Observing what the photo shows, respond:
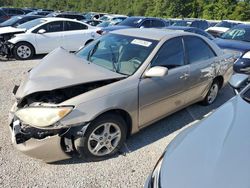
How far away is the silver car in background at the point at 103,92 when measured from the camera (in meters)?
2.97

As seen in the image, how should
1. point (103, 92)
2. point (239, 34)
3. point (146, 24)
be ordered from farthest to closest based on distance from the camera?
point (146, 24) < point (239, 34) < point (103, 92)

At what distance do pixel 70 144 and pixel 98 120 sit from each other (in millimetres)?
410

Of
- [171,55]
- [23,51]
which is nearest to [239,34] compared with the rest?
[171,55]

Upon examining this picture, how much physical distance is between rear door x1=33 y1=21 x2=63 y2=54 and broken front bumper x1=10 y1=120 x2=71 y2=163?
6825mm

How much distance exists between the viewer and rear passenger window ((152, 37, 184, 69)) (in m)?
3.79

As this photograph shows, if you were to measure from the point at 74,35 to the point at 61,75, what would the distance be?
702 cm

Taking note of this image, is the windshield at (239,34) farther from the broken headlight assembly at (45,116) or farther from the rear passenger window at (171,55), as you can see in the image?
the broken headlight assembly at (45,116)

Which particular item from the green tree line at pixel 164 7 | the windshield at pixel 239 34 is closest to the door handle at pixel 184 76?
the windshield at pixel 239 34

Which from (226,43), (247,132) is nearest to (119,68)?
(247,132)

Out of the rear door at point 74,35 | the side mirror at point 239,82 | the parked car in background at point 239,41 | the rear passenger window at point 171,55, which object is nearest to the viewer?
the side mirror at point 239,82

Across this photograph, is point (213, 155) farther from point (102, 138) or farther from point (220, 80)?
point (220, 80)

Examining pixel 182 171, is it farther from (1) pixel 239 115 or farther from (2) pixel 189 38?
(2) pixel 189 38

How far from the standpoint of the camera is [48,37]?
9508 millimetres

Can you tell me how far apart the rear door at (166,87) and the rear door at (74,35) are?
644 cm
